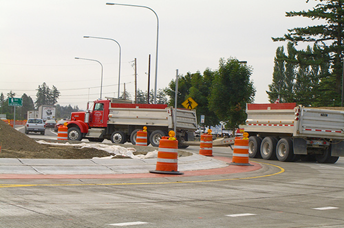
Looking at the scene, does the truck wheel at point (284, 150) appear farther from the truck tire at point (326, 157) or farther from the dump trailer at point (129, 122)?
the dump trailer at point (129, 122)

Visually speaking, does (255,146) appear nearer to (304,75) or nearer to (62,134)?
(62,134)

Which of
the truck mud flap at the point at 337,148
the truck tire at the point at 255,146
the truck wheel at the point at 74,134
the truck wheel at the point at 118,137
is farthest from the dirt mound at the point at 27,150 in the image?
the truck wheel at the point at 74,134

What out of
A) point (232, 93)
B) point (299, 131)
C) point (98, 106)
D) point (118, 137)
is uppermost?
point (232, 93)

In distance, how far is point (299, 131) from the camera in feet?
63.4

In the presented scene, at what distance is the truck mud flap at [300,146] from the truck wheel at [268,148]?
5.73 ft

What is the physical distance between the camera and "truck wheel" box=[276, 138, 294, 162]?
20.2 metres

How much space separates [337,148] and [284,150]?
2390mm

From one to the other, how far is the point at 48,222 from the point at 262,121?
1772 centimetres

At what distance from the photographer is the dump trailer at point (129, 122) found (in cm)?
2694

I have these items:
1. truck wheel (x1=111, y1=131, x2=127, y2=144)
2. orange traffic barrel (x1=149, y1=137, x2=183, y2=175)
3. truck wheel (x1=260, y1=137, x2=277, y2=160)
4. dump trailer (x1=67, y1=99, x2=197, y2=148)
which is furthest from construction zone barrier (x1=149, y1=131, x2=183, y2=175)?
truck wheel (x1=111, y1=131, x2=127, y2=144)

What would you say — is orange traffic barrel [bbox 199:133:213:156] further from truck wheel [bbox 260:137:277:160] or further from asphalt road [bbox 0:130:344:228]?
asphalt road [bbox 0:130:344:228]

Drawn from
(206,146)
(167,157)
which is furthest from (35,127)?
(167,157)

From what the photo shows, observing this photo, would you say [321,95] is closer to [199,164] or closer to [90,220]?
[199,164]

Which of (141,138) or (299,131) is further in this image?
(141,138)
